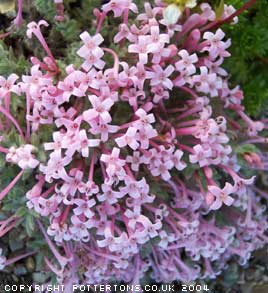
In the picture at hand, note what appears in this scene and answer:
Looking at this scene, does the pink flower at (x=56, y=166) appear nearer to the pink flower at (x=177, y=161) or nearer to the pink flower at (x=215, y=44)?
the pink flower at (x=177, y=161)

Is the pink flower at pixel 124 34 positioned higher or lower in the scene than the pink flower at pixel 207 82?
higher

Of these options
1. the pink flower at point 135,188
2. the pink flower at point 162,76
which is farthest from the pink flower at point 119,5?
the pink flower at point 135,188

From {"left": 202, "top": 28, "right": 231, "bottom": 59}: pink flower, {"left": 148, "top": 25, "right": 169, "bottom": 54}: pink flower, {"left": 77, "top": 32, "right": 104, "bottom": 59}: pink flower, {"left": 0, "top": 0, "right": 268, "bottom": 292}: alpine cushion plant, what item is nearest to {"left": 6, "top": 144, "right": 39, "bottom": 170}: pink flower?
{"left": 0, "top": 0, "right": 268, "bottom": 292}: alpine cushion plant

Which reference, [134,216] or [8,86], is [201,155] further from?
[8,86]

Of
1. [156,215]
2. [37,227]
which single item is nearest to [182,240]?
[156,215]

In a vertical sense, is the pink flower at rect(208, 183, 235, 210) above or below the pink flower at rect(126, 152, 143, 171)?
below

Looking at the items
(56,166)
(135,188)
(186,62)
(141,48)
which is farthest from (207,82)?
(56,166)

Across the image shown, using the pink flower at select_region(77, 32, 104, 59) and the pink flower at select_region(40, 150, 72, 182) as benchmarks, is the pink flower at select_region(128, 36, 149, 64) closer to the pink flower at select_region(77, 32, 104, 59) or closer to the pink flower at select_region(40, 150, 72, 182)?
the pink flower at select_region(77, 32, 104, 59)

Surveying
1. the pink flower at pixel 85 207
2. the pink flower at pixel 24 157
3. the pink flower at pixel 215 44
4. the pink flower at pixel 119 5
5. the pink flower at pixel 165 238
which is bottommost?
the pink flower at pixel 165 238

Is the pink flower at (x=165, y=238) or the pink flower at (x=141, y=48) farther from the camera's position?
the pink flower at (x=165, y=238)
